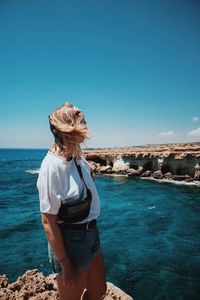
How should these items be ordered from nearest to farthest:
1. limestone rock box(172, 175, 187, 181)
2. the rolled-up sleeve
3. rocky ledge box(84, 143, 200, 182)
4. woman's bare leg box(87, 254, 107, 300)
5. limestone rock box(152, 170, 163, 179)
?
the rolled-up sleeve, woman's bare leg box(87, 254, 107, 300), limestone rock box(172, 175, 187, 181), rocky ledge box(84, 143, 200, 182), limestone rock box(152, 170, 163, 179)

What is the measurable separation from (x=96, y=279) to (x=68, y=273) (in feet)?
1.70

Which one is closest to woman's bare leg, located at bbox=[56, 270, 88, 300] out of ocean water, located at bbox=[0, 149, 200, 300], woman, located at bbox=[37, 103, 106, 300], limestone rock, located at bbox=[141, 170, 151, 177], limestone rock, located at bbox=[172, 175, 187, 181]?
woman, located at bbox=[37, 103, 106, 300]

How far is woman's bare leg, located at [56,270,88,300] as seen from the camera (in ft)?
7.75

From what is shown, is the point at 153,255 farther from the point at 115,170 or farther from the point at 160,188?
the point at 115,170

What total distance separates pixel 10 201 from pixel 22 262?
12487 mm

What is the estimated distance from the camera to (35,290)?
4.50 meters

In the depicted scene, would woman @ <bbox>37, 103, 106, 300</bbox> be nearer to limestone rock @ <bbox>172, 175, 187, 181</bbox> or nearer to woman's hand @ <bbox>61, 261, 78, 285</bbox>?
woman's hand @ <bbox>61, 261, 78, 285</bbox>

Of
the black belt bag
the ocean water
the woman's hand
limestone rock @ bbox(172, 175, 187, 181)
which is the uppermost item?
the black belt bag

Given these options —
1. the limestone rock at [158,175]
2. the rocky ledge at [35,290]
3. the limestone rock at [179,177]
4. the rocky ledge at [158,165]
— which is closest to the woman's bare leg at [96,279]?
the rocky ledge at [35,290]

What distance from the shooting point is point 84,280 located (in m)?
2.43

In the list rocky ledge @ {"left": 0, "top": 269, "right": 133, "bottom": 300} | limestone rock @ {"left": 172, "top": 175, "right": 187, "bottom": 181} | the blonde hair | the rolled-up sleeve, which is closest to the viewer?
the rolled-up sleeve

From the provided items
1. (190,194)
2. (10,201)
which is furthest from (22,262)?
(190,194)

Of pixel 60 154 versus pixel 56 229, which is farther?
pixel 60 154

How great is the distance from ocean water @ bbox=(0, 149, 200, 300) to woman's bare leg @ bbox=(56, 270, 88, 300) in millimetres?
5706
